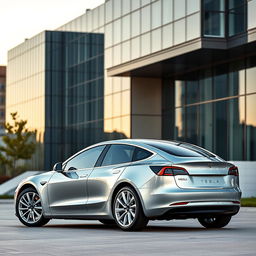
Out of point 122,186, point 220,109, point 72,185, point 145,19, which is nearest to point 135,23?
point 145,19

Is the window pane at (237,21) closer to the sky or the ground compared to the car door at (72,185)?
closer to the sky

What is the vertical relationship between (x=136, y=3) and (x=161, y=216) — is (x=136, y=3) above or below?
above

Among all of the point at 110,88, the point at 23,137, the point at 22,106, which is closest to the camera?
Answer: the point at 110,88

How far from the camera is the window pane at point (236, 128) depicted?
118 ft

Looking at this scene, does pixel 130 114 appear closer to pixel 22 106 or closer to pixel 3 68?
pixel 22 106

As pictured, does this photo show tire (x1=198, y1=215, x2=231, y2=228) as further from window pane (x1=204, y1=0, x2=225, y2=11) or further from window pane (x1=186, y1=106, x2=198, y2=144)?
window pane (x1=186, y1=106, x2=198, y2=144)

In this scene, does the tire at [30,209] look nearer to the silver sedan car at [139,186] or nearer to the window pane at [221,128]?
the silver sedan car at [139,186]

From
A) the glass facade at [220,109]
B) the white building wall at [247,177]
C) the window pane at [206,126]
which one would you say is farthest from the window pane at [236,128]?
the white building wall at [247,177]

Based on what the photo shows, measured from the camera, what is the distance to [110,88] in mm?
47531

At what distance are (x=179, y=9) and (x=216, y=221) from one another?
23.3m

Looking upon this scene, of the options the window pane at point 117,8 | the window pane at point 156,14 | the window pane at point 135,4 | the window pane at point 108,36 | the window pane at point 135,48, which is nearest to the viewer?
the window pane at point 156,14

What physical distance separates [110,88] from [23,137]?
14.1m

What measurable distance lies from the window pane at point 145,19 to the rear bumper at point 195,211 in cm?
2722

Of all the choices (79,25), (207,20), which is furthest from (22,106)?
(207,20)
